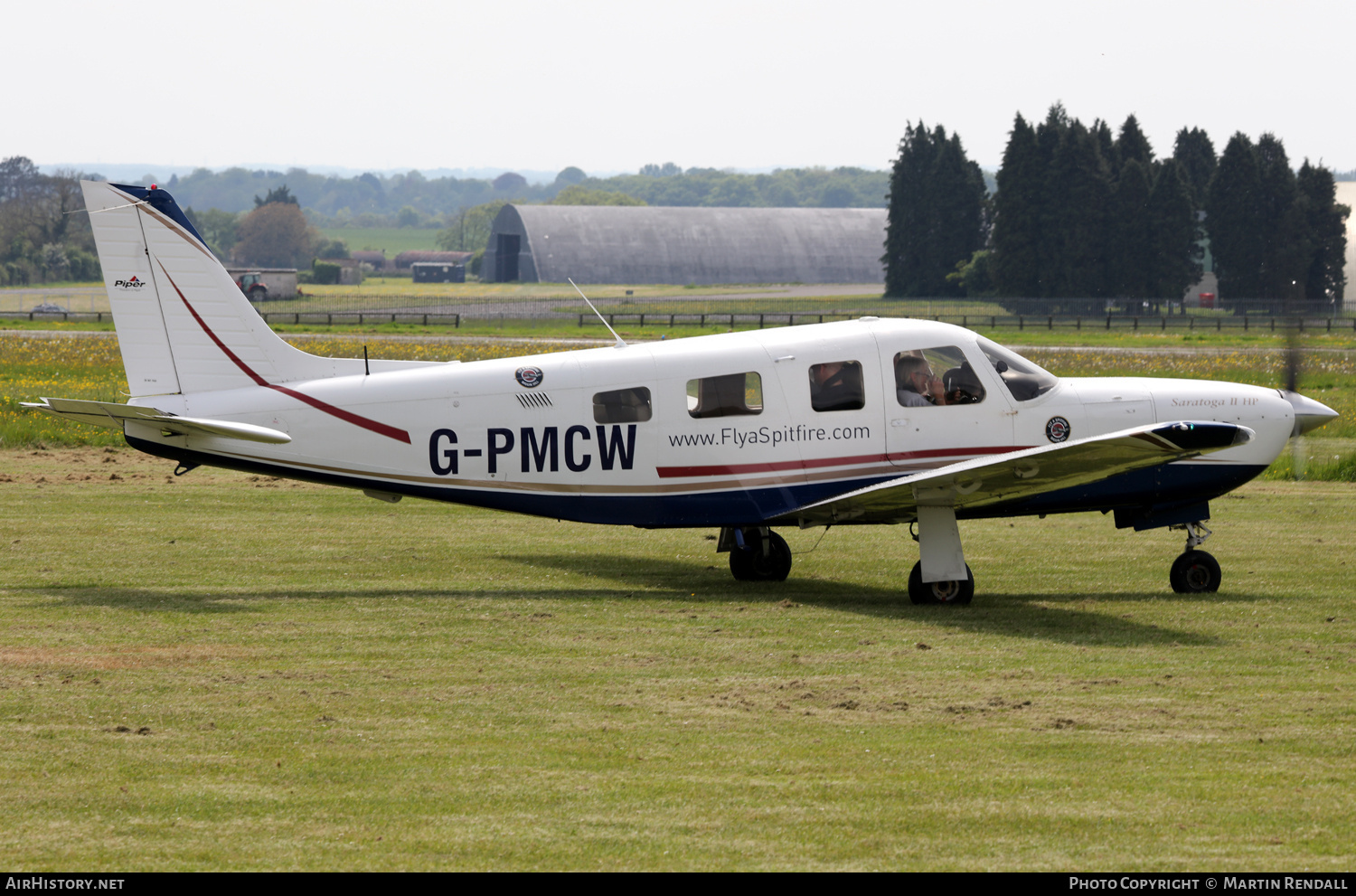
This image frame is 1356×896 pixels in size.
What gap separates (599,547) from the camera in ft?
54.3

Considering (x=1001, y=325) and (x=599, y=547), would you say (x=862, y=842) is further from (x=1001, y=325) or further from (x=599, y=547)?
A: (x=1001, y=325)

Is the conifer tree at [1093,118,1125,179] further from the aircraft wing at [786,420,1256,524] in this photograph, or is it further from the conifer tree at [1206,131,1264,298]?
the aircraft wing at [786,420,1256,524]

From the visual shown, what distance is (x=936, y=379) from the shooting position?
13.5 metres

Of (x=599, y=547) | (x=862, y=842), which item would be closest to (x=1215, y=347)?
(x=599, y=547)

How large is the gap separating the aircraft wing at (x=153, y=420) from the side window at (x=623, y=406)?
2997mm

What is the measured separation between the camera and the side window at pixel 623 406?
44.3ft

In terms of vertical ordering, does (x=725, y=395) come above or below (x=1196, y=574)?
above

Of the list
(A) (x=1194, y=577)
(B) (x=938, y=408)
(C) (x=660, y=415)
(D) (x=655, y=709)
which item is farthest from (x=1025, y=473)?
(D) (x=655, y=709)

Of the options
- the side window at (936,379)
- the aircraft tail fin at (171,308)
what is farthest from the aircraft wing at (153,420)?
the side window at (936,379)

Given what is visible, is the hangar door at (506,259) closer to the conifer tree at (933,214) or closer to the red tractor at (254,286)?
the red tractor at (254,286)

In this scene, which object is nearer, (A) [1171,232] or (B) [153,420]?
(B) [153,420]

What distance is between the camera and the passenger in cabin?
13.5m

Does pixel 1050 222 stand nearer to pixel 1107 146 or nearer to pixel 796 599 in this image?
pixel 1107 146

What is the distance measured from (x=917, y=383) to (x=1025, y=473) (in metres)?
1.66
